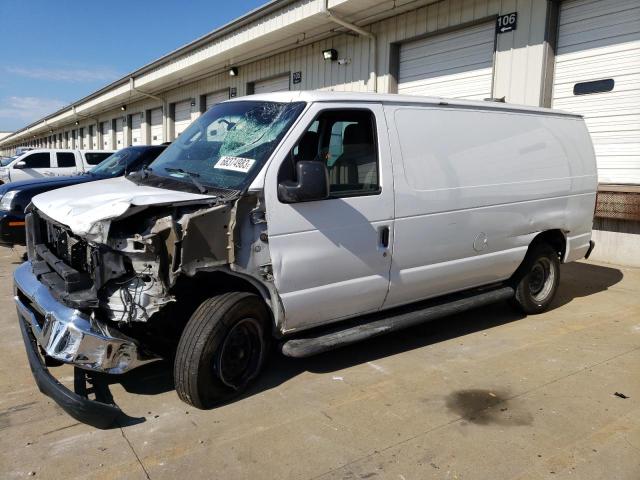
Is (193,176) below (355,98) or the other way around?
below

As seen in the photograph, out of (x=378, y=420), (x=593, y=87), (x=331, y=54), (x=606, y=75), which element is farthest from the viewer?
(x=331, y=54)

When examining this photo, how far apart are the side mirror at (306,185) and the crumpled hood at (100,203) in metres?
0.50

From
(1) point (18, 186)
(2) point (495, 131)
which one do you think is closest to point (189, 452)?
(2) point (495, 131)

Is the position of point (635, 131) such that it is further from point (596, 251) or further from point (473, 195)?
point (473, 195)

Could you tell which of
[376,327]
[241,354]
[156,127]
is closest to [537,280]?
[376,327]

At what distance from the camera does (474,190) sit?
4730 millimetres

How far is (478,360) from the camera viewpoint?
460 cm

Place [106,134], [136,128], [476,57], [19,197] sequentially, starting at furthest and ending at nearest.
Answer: [106,134]
[136,128]
[476,57]
[19,197]

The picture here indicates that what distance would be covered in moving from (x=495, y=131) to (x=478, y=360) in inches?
83.5

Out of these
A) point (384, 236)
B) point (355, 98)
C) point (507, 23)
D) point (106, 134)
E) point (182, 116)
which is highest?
point (507, 23)

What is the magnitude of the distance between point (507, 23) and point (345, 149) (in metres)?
7.00

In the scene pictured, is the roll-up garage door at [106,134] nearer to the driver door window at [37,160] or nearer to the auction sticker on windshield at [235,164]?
the driver door window at [37,160]

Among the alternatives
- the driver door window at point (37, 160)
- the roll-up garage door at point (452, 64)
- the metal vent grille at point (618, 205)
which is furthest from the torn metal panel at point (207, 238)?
the driver door window at point (37, 160)

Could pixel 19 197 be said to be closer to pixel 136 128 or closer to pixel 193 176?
pixel 193 176
